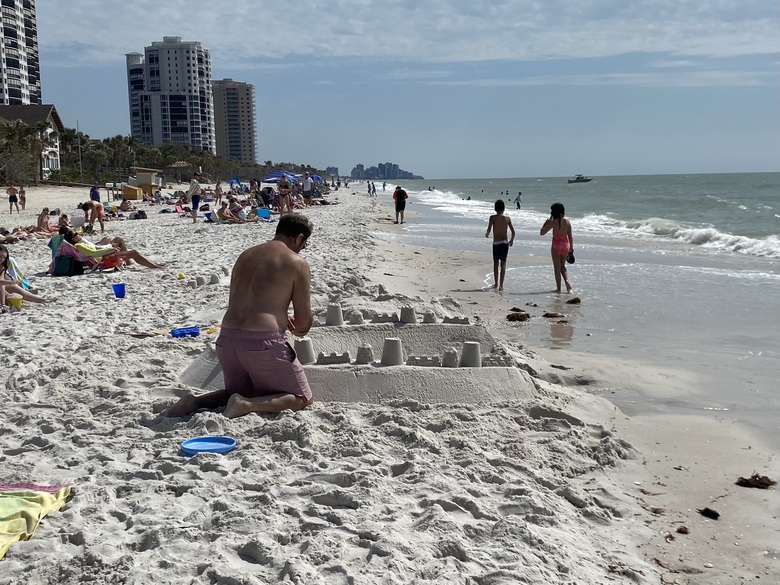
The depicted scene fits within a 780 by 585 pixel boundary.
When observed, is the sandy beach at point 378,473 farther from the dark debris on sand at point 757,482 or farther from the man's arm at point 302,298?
the man's arm at point 302,298

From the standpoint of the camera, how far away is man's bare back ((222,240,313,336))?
4734mm

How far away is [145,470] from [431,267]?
10.8 meters

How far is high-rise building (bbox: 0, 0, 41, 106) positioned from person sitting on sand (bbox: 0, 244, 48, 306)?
7895 centimetres

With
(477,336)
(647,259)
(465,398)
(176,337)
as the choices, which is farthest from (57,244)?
(647,259)

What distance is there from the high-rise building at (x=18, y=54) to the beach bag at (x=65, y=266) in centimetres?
7656

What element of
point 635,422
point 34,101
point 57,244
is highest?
point 34,101

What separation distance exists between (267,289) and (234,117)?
18223 cm

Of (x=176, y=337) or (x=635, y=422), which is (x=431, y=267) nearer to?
(x=176, y=337)

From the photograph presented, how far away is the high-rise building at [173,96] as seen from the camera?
450 feet

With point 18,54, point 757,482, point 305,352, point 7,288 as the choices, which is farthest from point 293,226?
point 18,54

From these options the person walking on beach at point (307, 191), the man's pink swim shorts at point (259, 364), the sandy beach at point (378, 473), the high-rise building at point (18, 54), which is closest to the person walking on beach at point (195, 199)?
the person walking on beach at point (307, 191)

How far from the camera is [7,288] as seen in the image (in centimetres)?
852

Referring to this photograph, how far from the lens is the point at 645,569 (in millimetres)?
3201

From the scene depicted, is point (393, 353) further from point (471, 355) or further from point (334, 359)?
point (471, 355)
